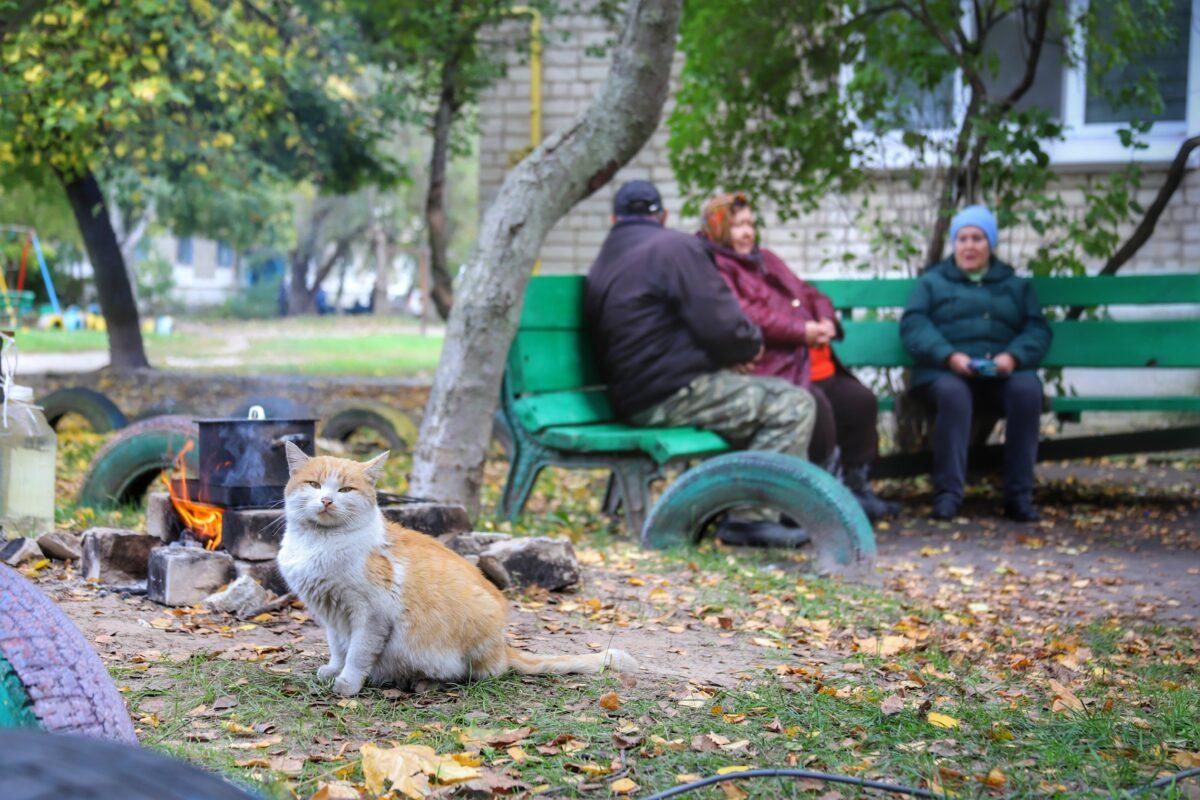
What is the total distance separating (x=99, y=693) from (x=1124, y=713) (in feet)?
8.83

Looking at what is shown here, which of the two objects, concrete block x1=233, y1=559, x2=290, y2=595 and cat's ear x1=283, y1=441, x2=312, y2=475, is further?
concrete block x1=233, y1=559, x2=290, y2=595

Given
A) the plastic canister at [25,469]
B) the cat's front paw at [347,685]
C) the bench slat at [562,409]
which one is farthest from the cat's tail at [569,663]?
the bench slat at [562,409]

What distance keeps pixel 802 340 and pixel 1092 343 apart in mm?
2244

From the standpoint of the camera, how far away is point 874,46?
30.1ft

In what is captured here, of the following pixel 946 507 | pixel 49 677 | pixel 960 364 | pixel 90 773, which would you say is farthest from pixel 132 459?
pixel 90 773

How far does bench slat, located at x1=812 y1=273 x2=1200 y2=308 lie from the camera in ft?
26.4

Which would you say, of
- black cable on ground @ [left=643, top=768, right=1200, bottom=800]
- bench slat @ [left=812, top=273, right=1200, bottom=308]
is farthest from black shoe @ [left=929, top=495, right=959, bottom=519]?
black cable on ground @ [left=643, top=768, right=1200, bottom=800]

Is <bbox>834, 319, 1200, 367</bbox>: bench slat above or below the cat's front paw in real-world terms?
above

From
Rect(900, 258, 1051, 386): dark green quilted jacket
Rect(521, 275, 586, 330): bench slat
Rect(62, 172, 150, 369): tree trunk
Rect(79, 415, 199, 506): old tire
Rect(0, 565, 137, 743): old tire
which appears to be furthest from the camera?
Rect(62, 172, 150, 369): tree trunk

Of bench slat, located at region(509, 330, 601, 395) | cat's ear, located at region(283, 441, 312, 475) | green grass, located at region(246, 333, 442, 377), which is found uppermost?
bench slat, located at region(509, 330, 601, 395)

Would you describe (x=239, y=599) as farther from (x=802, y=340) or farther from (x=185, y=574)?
(x=802, y=340)

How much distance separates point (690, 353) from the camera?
6.79 metres

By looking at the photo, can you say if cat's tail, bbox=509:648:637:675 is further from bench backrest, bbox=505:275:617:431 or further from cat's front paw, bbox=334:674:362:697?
bench backrest, bbox=505:275:617:431

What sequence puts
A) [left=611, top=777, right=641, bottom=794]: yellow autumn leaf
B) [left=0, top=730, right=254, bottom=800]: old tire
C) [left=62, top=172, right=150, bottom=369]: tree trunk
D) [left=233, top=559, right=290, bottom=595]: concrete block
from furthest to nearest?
1. [left=62, top=172, right=150, bottom=369]: tree trunk
2. [left=233, top=559, right=290, bottom=595]: concrete block
3. [left=611, top=777, right=641, bottom=794]: yellow autumn leaf
4. [left=0, top=730, right=254, bottom=800]: old tire
